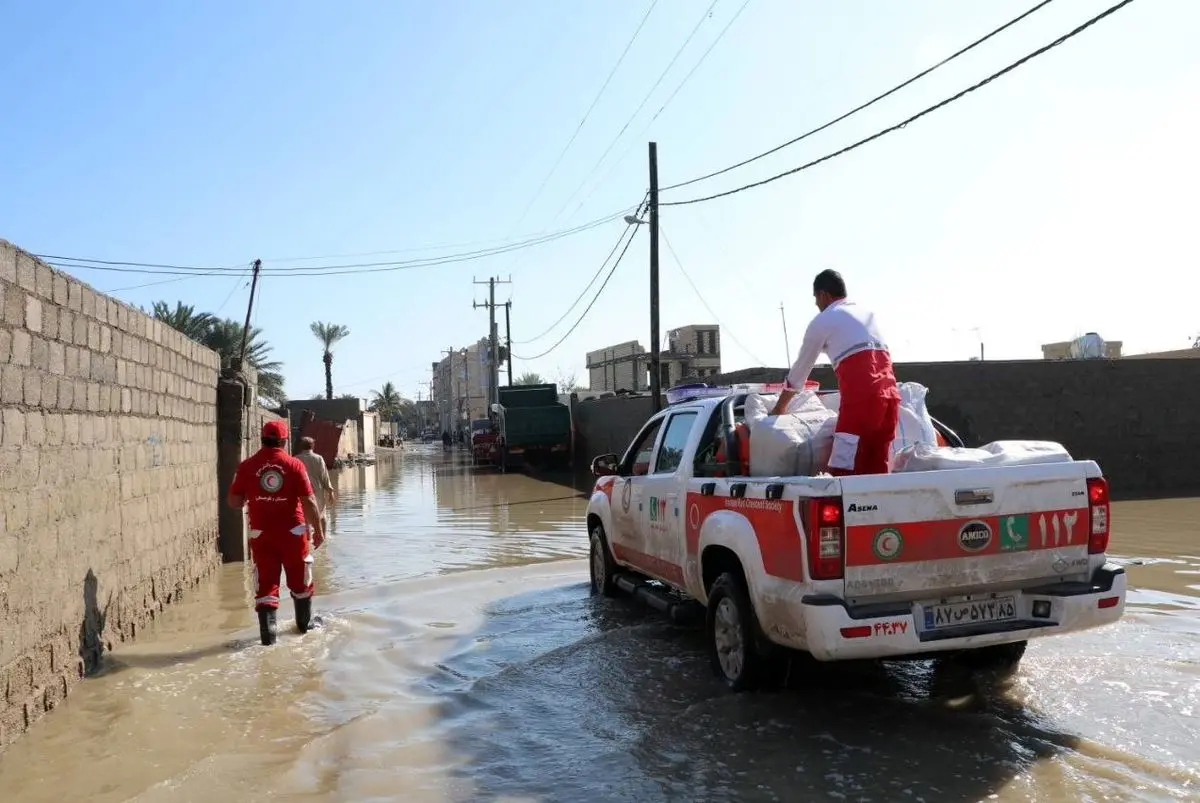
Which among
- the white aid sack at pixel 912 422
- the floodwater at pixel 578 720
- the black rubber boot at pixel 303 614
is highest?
the white aid sack at pixel 912 422

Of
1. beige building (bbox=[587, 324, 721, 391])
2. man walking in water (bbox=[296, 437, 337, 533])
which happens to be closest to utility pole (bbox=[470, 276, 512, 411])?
beige building (bbox=[587, 324, 721, 391])

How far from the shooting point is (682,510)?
649cm

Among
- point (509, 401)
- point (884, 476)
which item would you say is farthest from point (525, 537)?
point (509, 401)

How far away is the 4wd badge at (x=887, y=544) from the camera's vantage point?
4645 mm

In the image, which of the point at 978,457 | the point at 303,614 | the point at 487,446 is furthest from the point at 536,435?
the point at 978,457

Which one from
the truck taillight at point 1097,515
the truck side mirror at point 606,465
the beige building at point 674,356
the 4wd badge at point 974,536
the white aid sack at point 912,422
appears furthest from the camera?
the beige building at point 674,356

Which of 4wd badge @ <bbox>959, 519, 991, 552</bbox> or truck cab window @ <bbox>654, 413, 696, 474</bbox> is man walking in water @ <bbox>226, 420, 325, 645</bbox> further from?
4wd badge @ <bbox>959, 519, 991, 552</bbox>

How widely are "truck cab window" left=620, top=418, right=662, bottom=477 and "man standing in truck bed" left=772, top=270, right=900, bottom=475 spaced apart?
82.7 inches

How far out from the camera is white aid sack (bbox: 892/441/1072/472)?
5.13 metres

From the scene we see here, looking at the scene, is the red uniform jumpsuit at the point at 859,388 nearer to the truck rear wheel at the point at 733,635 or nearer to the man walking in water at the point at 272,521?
the truck rear wheel at the point at 733,635

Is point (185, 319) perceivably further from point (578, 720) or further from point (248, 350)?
point (578, 720)

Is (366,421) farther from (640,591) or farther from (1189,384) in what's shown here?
(640,591)

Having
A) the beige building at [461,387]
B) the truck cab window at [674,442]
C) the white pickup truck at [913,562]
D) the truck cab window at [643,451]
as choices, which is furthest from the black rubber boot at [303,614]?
the beige building at [461,387]

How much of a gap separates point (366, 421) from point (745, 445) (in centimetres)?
5815
